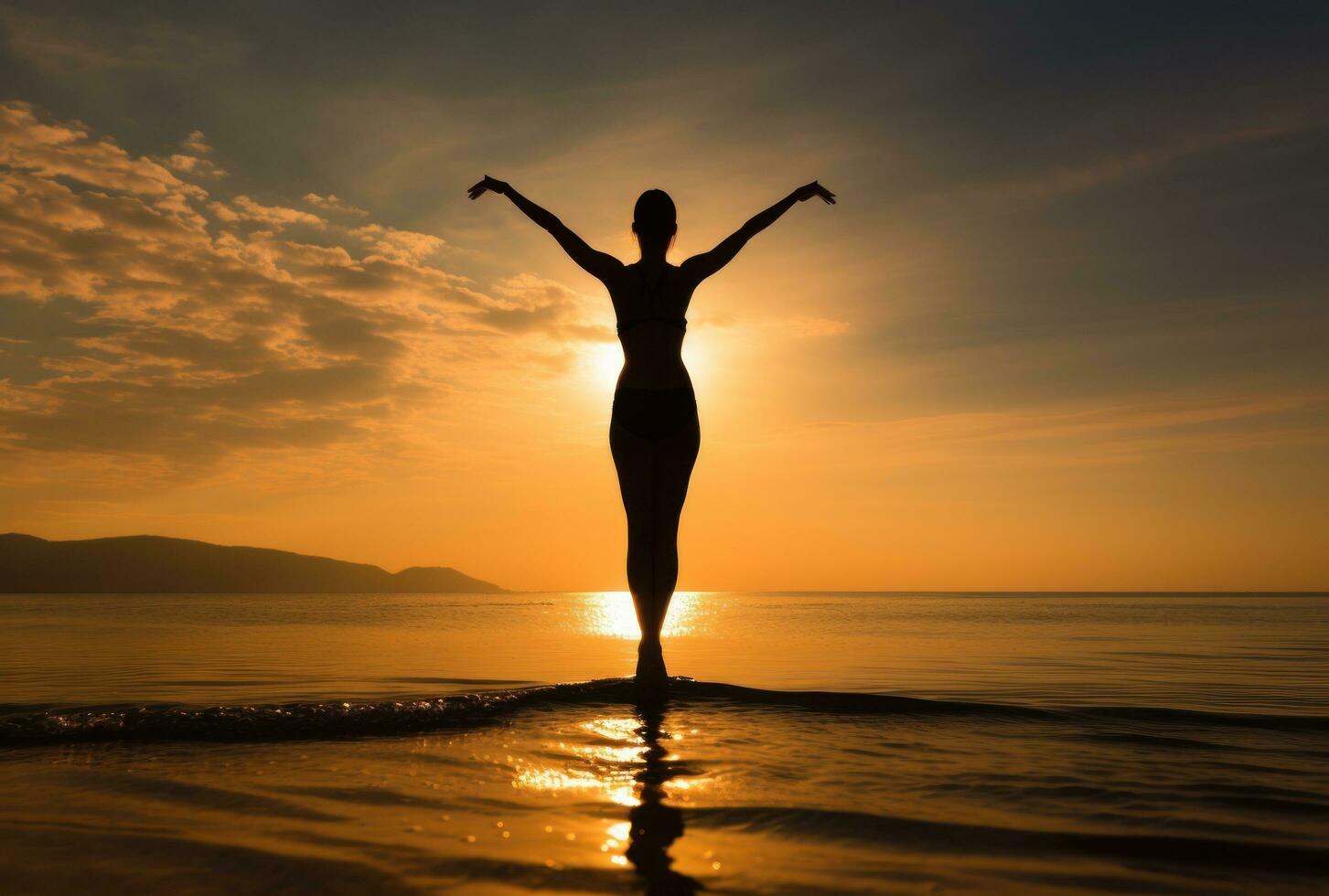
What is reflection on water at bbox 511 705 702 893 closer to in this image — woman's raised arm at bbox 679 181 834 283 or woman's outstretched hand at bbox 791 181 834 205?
woman's raised arm at bbox 679 181 834 283

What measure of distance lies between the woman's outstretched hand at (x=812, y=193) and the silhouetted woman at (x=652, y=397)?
0.09 ft

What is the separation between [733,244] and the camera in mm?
6898

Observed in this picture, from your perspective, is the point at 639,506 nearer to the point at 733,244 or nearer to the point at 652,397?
the point at 652,397

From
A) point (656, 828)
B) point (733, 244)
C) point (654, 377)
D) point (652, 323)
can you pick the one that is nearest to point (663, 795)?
point (656, 828)

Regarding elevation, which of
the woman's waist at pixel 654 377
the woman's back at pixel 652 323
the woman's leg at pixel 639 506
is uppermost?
the woman's back at pixel 652 323

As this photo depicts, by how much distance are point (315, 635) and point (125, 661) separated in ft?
31.0

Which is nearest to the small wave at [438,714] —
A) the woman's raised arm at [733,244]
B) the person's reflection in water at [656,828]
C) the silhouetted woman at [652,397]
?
the silhouetted woman at [652,397]

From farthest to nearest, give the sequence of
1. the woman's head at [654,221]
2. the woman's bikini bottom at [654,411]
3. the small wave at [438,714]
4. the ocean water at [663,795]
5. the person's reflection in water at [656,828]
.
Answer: the woman's head at [654,221] → the woman's bikini bottom at [654,411] → the small wave at [438,714] → the ocean water at [663,795] → the person's reflection in water at [656,828]

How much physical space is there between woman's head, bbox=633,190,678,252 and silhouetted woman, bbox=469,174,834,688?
214mm

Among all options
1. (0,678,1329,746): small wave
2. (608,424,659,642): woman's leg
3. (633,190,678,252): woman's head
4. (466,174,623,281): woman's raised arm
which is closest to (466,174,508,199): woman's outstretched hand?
(466,174,623,281): woman's raised arm

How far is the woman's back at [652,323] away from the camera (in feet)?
22.1

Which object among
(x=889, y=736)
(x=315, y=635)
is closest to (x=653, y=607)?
(x=889, y=736)

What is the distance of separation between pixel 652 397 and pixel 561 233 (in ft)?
5.32

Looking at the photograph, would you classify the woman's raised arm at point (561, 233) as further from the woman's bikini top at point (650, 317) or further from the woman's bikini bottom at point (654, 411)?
the woman's bikini bottom at point (654, 411)
